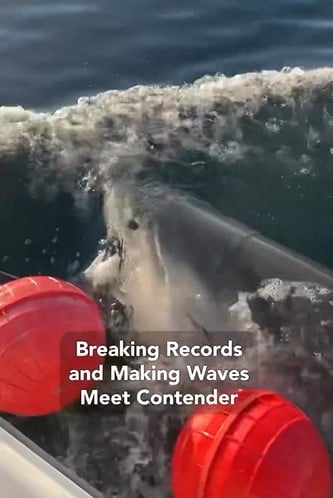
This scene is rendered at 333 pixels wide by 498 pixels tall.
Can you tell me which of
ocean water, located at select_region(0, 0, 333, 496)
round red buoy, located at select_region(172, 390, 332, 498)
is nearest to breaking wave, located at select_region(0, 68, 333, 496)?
ocean water, located at select_region(0, 0, 333, 496)

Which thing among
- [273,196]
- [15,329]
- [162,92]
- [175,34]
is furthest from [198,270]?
[175,34]

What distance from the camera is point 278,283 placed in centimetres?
199

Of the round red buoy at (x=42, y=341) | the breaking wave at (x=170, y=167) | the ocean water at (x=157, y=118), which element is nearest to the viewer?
the round red buoy at (x=42, y=341)

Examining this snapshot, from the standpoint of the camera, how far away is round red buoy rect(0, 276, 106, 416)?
5.32ft

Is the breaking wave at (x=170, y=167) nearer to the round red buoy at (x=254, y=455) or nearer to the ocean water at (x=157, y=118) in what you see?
the ocean water at (x=157, y=118)

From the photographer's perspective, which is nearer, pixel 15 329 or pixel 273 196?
pixel 15 329

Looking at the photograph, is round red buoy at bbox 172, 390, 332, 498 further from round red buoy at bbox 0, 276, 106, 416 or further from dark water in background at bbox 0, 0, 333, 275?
dark water in background at bbox 0, 0, 333, 275

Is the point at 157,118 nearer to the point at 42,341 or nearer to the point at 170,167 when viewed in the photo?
the point at 170,167

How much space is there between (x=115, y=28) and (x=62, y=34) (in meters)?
0.18

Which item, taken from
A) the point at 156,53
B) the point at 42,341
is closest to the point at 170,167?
the point at 156,53

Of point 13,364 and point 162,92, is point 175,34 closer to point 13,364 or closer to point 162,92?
point 162,92

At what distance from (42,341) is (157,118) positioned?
1.16m

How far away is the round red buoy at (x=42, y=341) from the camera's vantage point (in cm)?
162

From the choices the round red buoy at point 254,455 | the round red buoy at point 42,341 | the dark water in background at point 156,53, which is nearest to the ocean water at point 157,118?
the dark water in background at point 156,53
